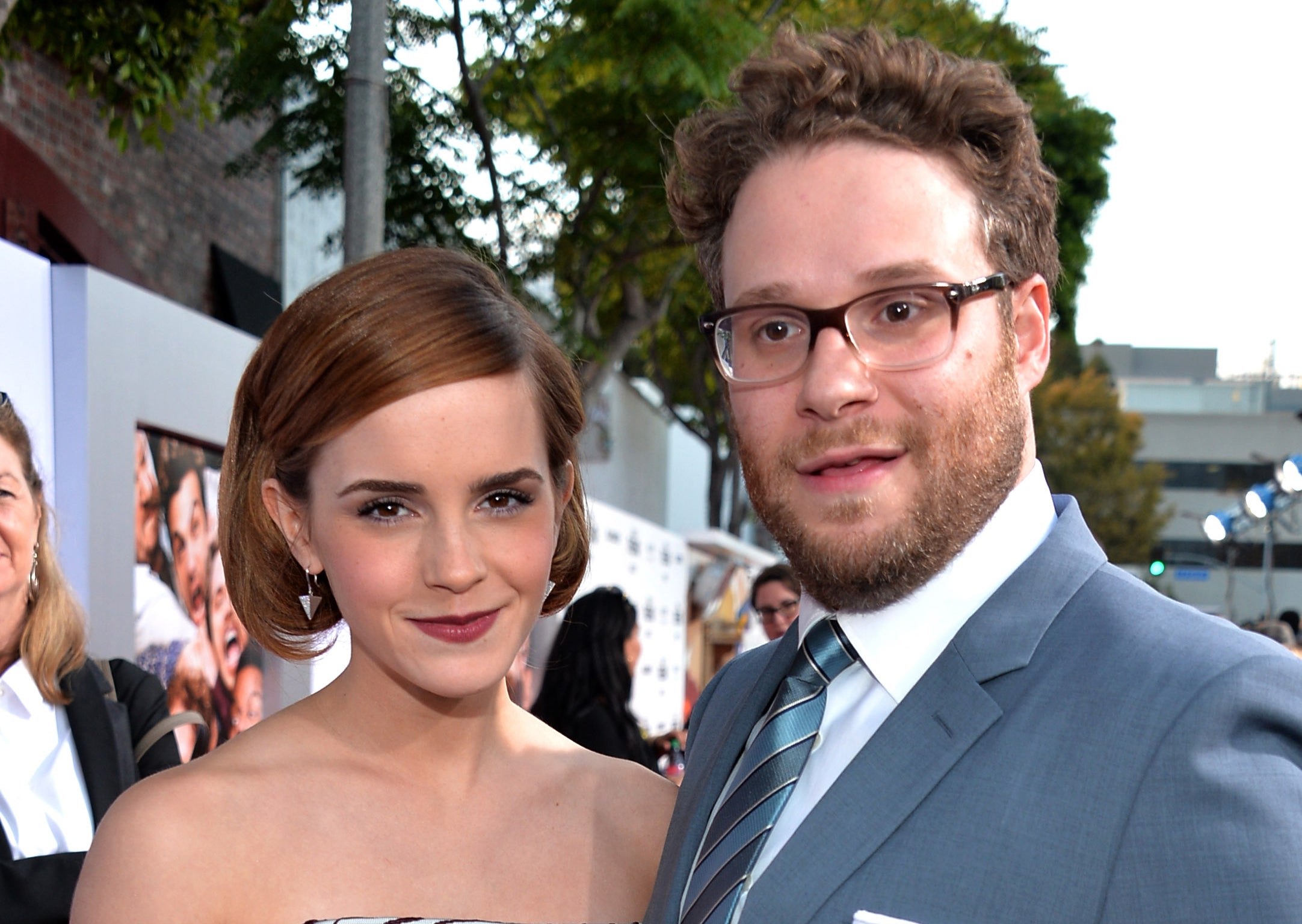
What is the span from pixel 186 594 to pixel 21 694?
96.6 inches

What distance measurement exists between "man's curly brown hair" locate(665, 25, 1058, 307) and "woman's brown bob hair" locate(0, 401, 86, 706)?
202cm

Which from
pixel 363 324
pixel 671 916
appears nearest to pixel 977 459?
pixel 671 916

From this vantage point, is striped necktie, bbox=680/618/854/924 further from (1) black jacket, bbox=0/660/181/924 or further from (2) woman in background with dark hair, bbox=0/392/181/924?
(2) woman in background with dark hair, bbox=0/392/181/924

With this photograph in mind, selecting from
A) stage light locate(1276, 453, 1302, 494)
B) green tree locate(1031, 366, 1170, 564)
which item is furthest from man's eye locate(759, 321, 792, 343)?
green tree locate(1031, 366, 1170, 564)

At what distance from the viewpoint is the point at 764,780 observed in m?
1.78

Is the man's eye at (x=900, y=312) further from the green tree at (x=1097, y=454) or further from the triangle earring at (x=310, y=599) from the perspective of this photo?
the green tree at (x=1097, y=454)

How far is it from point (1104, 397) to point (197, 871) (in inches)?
1803

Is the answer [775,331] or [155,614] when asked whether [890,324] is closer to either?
[775,331]

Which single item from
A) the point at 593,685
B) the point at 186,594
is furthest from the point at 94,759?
the point at 593,685

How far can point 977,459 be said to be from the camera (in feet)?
5.58

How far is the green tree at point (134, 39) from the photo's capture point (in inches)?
243

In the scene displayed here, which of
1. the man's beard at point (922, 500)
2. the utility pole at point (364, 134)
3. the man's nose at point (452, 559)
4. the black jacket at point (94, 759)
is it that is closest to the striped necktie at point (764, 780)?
the man's beard at point (922, 500)

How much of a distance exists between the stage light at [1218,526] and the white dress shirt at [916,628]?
3292cm

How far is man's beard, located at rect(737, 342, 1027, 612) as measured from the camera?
66.9 inches
